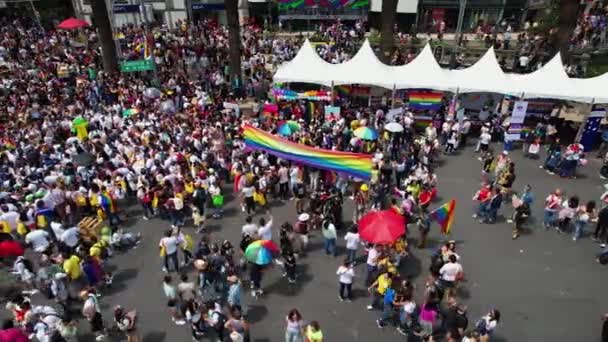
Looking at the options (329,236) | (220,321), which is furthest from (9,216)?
(329,236)

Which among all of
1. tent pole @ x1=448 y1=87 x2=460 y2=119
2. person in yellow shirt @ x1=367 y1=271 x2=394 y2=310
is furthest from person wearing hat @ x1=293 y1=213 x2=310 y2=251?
tent pole @ x1=448 y1=87 x2=460 y2=119

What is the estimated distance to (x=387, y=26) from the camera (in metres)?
23.7

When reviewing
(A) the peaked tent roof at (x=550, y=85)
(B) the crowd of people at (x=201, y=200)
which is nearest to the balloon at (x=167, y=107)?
(B) the crowd of people at (x=201, y=200)

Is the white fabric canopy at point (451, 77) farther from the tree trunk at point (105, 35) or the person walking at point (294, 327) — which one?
the person walking at point (294, 327)

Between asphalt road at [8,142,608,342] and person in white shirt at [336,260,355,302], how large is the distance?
7.5 inches

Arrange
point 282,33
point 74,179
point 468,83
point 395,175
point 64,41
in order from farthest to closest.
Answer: point 282,33, point 64,41, point 468,83, point 395,175, point 74,179

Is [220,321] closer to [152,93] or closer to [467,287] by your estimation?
[467,287]

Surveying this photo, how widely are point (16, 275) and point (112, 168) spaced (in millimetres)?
4458

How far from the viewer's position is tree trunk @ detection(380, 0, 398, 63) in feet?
75.4

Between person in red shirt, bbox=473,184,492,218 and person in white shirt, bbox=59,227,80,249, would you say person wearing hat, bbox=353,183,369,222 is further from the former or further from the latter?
person in white shirt, bbox=59,227,80,249

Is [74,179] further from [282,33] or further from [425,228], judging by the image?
[282,33]

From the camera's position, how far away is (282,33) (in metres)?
35.8

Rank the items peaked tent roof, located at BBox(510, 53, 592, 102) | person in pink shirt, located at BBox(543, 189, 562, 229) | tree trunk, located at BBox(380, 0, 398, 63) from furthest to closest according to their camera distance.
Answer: tree trunk, located at BBox(380, 0, 398, 63) < peaked tent roof, located at BBox(510, 53, 592, 102) < person in pink shirt, located at BBox(543, 189, 562, 229)

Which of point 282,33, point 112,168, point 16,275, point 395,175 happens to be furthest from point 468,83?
point 282,33
